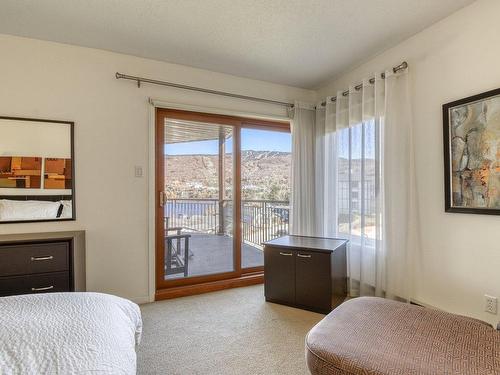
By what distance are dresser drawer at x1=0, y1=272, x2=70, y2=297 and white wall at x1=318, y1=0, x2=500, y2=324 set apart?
2.98 m

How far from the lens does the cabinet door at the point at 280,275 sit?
2689 millimetres

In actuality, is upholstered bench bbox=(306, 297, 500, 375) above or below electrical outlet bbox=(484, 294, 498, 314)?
above

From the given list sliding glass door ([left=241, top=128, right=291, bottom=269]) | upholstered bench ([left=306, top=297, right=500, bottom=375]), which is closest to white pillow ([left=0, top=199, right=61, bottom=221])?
sliding glass door ([left=241, top=128, right=291, bottom=269])

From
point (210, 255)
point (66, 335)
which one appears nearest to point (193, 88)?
point (210, 255)

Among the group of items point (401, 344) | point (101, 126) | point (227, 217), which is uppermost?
point (101, 126)

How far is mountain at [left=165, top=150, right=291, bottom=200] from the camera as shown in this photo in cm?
314

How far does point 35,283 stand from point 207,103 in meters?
2.29

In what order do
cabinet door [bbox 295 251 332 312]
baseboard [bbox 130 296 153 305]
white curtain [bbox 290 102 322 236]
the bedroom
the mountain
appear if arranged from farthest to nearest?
white curtain [bbox 290 102 322 236] < the mountain < baseboard [bbox 130 296 153 305] < cabinet door [bbox 295 251 332 312] < the bedroom

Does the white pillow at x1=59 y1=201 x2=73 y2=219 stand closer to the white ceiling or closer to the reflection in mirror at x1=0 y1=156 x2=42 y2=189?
the reflection in mirror at x1=0 y1=156 x2=42 y2=189

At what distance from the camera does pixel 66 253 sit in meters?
2.22

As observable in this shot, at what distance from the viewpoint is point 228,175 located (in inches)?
134

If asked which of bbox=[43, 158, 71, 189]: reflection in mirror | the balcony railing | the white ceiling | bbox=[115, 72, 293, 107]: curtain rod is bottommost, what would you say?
the balcony railing

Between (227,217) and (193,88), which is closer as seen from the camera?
(193,88)

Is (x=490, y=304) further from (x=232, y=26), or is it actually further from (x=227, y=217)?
(x=232, y=26)
